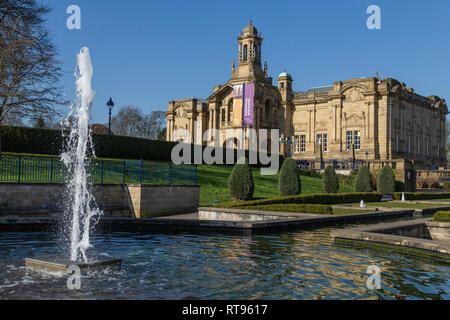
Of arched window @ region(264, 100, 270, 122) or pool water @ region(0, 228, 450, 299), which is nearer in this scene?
pool water @ region(0, 228, 450, 299)

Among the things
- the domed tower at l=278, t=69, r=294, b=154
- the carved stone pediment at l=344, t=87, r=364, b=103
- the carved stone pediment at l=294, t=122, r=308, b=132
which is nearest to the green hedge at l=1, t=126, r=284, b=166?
the domed tower at l=278, t=69, r=294, b=154

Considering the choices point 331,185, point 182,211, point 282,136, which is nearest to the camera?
point 182,211

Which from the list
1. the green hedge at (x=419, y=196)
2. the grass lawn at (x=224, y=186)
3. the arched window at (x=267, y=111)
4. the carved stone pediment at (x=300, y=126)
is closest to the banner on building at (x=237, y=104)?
the arched window at (x=267, y=111)

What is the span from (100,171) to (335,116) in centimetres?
4191

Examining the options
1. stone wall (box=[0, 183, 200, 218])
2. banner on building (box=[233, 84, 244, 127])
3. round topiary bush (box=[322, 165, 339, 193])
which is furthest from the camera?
banner on building (box=[233, 84, 244, 127])

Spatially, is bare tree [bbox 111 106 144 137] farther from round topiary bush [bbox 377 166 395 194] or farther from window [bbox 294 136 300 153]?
round topiary bush [bbox 377 166 395 194]

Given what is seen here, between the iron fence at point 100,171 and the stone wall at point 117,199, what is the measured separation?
536 millimetres

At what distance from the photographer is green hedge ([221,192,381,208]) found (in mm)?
20875

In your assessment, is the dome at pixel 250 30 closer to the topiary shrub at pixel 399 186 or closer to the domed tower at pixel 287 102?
the domed tower at pixel 287 102

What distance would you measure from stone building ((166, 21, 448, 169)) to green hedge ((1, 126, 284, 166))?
2160 cm

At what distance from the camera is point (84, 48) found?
10500 millimetres
